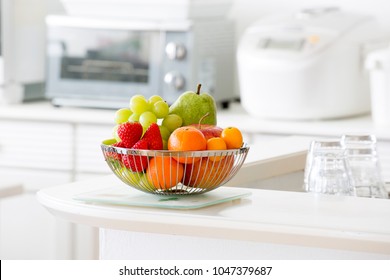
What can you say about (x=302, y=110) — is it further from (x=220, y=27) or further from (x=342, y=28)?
(x=220, y=27)

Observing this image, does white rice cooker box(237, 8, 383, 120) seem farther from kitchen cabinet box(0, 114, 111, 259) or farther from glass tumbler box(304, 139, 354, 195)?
glass tumbler box(304, 139, 354, 195)

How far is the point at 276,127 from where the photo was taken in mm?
3115

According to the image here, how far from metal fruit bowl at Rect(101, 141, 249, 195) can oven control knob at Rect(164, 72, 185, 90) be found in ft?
5.91

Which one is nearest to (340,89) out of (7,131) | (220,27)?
(220,27)

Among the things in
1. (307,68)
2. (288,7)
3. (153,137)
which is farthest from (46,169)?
(153,137)

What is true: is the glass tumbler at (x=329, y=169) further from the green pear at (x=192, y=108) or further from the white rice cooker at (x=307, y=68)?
the white rice cooker at (x=307, y=68)

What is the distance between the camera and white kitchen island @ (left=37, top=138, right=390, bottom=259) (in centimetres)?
135

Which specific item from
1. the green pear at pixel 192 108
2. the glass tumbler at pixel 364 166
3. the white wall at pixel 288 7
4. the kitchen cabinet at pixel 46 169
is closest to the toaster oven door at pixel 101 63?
the kitchen cabinet at pixel 46 169

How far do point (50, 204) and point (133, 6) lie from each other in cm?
199

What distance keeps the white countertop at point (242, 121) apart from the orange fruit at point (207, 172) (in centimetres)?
155

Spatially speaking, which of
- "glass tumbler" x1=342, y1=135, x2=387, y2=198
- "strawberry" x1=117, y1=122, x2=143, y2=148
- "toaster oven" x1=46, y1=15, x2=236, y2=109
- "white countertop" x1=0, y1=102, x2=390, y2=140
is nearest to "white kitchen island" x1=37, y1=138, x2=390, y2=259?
"strawberry" x1=117, y1=122, x2=143, y2=148

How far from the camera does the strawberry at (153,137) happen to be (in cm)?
150
